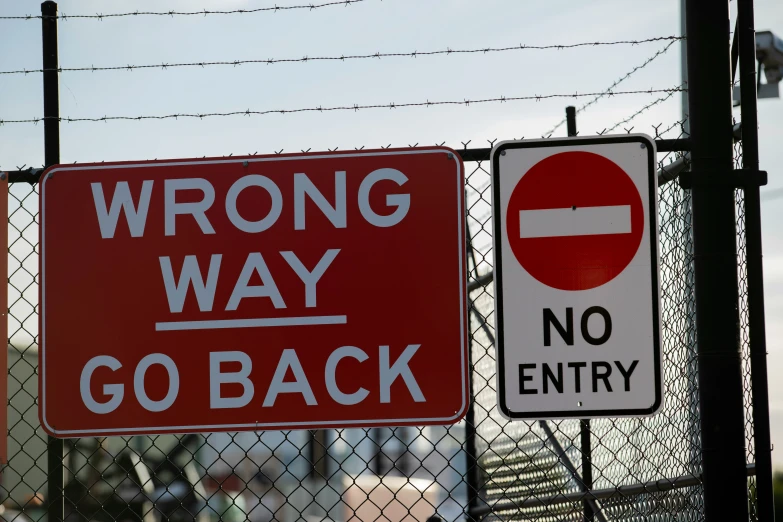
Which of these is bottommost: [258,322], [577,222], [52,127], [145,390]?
[145,390]

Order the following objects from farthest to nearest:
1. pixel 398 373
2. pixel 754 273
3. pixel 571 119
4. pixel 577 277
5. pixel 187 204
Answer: pixel 571 119 → pixel 187 204 → pixel 398 373 → pixel 754 273 → pixel 577 277

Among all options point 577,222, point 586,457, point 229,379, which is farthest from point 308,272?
point 586,457

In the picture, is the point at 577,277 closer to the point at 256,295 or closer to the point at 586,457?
the point at 256,295

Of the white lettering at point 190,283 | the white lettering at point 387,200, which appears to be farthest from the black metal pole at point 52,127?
the white lettering at point 387,200

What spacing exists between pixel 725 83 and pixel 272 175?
4.84 feet

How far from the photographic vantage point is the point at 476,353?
6059 millimetres

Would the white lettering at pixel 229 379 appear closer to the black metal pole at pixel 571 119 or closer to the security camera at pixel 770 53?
the security camera at pixel 770 53

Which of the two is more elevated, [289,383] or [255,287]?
[255,287]

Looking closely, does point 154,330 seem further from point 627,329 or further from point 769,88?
point 769,88

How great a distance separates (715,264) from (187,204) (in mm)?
1722

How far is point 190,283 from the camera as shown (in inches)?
117

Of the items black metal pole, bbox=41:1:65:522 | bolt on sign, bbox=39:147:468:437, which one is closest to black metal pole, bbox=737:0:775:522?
bolt on sign, bbox=39:147:468:437

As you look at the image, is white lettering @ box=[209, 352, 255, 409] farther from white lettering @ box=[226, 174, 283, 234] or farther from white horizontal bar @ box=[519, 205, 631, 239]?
white horizontal bar @ box=[519, 205, 631, 239]

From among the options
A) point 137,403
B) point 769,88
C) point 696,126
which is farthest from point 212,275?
point 769,88
